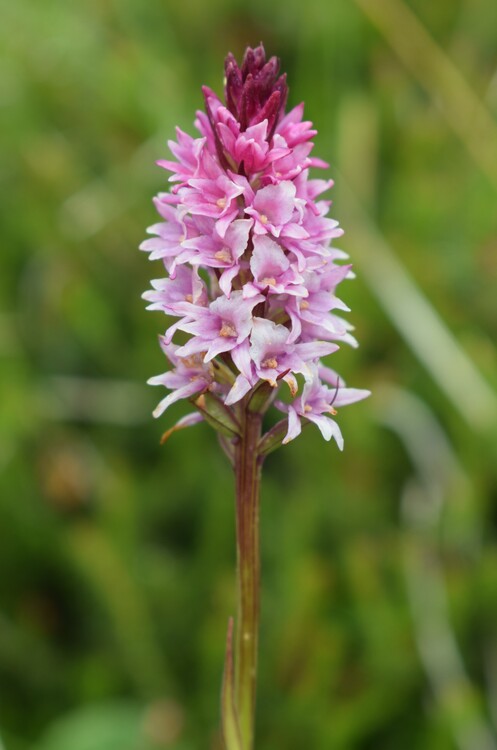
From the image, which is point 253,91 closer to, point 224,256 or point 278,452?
point 224,256

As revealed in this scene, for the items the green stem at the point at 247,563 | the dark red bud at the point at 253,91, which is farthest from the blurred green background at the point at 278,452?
the dark red bud at the point at 253,91

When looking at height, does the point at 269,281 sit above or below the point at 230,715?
above

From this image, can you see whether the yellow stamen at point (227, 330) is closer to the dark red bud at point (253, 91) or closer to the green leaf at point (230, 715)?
the dark red bud at point (253, 91)

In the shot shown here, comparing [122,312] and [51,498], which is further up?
[122,312]

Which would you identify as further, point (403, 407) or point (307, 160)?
point (403, 407)

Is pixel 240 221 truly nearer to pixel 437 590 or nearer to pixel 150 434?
pixel 437 590

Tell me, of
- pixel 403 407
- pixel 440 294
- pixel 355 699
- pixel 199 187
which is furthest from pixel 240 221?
pixel 440 294

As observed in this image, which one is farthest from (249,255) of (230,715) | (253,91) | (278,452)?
(278,452)
